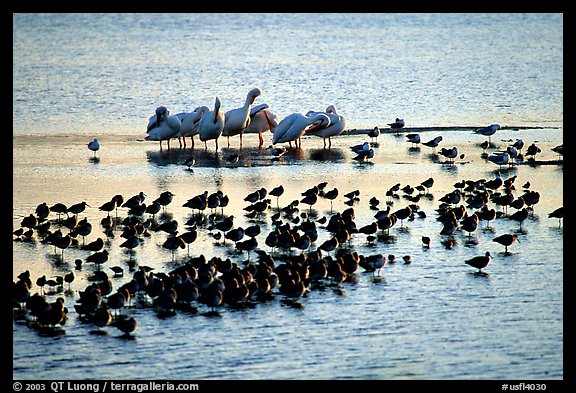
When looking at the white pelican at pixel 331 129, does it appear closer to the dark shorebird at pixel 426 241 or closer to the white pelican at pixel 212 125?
the white pelican at pixel 212 125

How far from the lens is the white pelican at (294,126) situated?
2220 centimetres

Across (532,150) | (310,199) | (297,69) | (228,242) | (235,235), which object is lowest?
(228,242)

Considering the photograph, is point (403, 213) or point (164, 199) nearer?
point (403, 213)

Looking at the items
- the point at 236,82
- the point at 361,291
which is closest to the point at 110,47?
the point at 236,82

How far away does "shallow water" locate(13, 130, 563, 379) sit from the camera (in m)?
10.9

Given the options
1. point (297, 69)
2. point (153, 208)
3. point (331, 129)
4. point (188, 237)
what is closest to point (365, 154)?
point (331, 129)

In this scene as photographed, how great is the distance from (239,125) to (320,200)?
5.62m

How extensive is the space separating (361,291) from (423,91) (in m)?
19.9

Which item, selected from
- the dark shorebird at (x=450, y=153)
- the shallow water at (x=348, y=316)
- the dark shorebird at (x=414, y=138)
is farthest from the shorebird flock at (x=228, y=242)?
the dark shorebird at (x=414, y=138)

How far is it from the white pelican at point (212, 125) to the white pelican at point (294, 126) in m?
1.13

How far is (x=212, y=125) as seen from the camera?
2223cm

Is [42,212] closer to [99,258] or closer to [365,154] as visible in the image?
[99,258]

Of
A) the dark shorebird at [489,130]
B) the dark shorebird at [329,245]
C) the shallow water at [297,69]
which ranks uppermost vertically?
the shallow water at [297,69]

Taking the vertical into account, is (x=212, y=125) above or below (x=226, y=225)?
above
